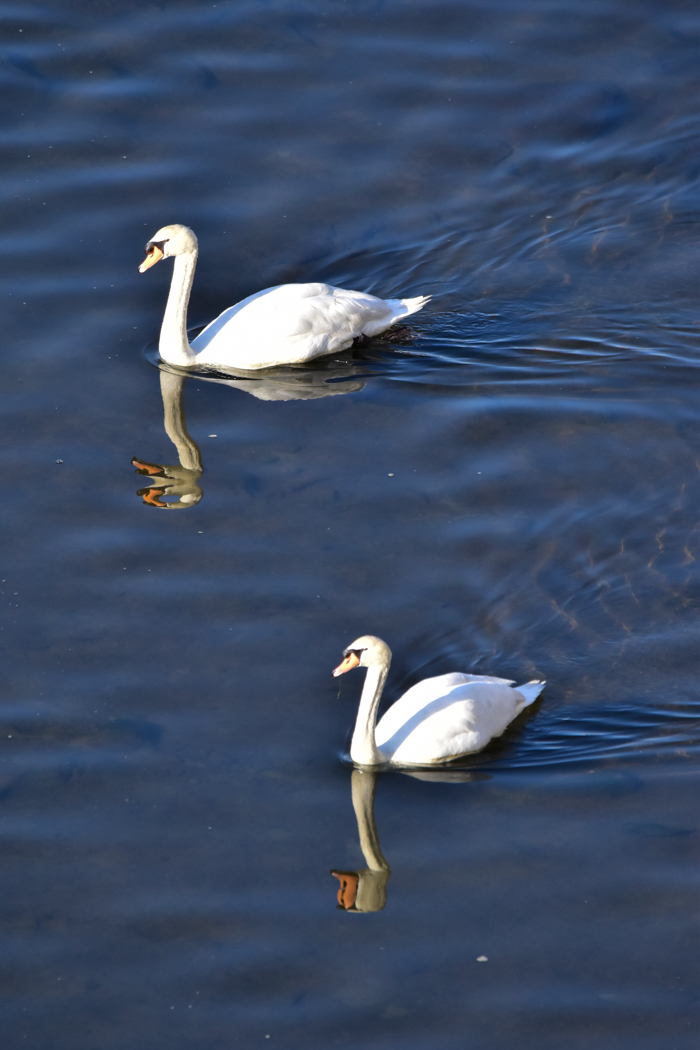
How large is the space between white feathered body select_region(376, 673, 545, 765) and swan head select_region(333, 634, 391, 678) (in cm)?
39

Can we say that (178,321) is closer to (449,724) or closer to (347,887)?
(449,724)

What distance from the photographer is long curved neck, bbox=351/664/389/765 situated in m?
8.93

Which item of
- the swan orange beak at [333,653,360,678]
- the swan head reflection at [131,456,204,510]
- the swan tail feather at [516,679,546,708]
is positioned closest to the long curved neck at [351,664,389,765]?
the swan orange beak at [333,653,360,678]

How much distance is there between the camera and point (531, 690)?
949 cm

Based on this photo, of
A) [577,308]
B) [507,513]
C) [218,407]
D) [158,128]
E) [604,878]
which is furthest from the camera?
[158,128]

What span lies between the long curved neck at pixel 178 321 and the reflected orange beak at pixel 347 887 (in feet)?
18.7

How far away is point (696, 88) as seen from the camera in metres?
17.4

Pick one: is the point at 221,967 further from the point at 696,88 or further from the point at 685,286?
the point at 696,88

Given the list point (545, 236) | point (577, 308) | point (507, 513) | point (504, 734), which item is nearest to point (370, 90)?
point (545, 236)

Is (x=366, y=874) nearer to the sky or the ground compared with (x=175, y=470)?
nearer to the ground

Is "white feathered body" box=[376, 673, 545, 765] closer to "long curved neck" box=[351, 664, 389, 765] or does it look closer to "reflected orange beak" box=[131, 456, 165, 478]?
"long curved neck" box=[351, 664, 389, 765]

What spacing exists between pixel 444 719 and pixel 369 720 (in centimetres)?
47

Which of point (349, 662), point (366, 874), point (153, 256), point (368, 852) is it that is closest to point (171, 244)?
point (153, 256)

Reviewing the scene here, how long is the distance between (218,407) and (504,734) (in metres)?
4.57
